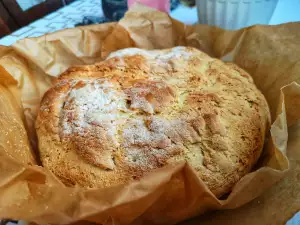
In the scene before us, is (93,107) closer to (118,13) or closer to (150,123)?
(150,123)

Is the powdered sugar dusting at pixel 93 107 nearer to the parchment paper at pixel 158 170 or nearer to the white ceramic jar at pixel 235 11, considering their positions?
the parchment paper at pixel 158 170

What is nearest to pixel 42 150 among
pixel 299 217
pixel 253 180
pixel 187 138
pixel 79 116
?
pixel 79 116

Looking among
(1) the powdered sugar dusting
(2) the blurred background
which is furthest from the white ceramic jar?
(1) the powdered sugar dusting

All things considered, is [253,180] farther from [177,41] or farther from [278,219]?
[177,41]

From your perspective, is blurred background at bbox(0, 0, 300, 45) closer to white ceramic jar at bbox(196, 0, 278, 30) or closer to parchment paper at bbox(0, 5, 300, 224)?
white ceramic jar at bbox(196, 0, 278, 30)

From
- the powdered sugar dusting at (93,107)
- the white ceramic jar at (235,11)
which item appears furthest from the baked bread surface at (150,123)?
the white ceramic jar at (235,11)

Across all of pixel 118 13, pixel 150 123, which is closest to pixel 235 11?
pixel 118 13
